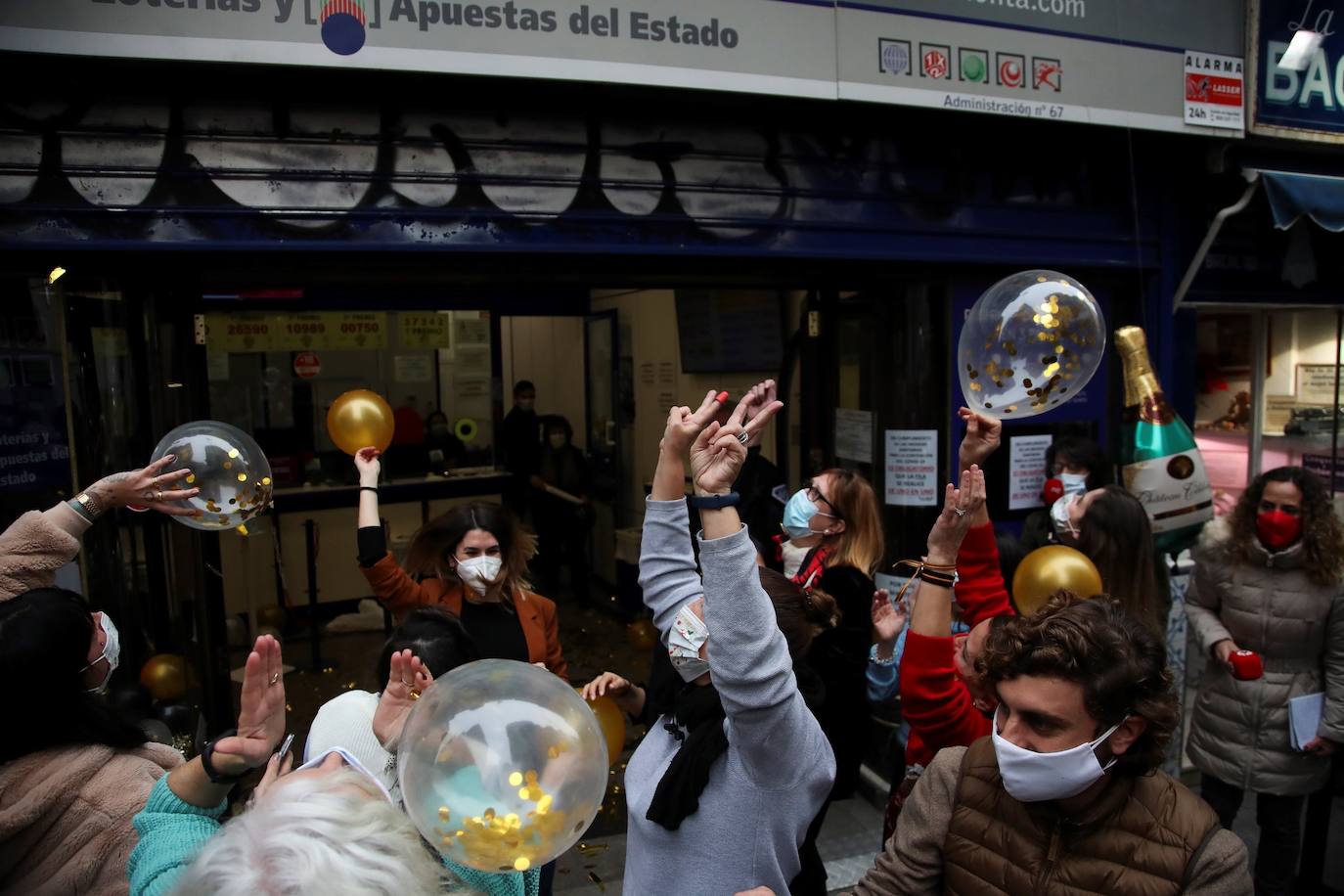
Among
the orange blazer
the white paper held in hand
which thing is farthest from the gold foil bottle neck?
the orange blazer

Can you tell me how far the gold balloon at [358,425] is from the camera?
3648 millimetres

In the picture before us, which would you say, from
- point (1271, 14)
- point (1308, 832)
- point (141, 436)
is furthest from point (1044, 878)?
point (1271, 14)

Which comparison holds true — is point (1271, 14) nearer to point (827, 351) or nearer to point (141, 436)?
point (827, 351)

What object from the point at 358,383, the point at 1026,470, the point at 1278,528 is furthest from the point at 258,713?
the point at 358,383

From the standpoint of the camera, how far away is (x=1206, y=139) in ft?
17.9

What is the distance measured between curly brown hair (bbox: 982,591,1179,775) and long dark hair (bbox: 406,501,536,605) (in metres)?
2.09

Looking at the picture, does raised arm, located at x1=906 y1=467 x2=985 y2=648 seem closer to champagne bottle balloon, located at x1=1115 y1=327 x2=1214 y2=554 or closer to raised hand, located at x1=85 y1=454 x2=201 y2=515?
raised hand, located at x1=85 y1=454 x2=201 y2=515

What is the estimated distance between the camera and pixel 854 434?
17.4 ft

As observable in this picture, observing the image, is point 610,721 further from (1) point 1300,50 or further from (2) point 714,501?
(1) point 1300,50

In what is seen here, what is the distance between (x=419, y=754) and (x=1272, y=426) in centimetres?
699

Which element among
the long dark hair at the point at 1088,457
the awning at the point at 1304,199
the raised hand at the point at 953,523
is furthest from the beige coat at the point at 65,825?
the awning at the point at 1304,199

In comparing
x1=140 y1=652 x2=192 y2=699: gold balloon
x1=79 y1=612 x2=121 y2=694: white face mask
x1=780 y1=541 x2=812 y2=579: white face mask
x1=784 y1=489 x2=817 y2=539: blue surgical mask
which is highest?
x1=784 y1=489 x2=817 y2=539: blue surgical mask

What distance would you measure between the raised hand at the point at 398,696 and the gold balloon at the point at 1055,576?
1.96 m

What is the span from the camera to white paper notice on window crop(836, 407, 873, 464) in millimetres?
5230
